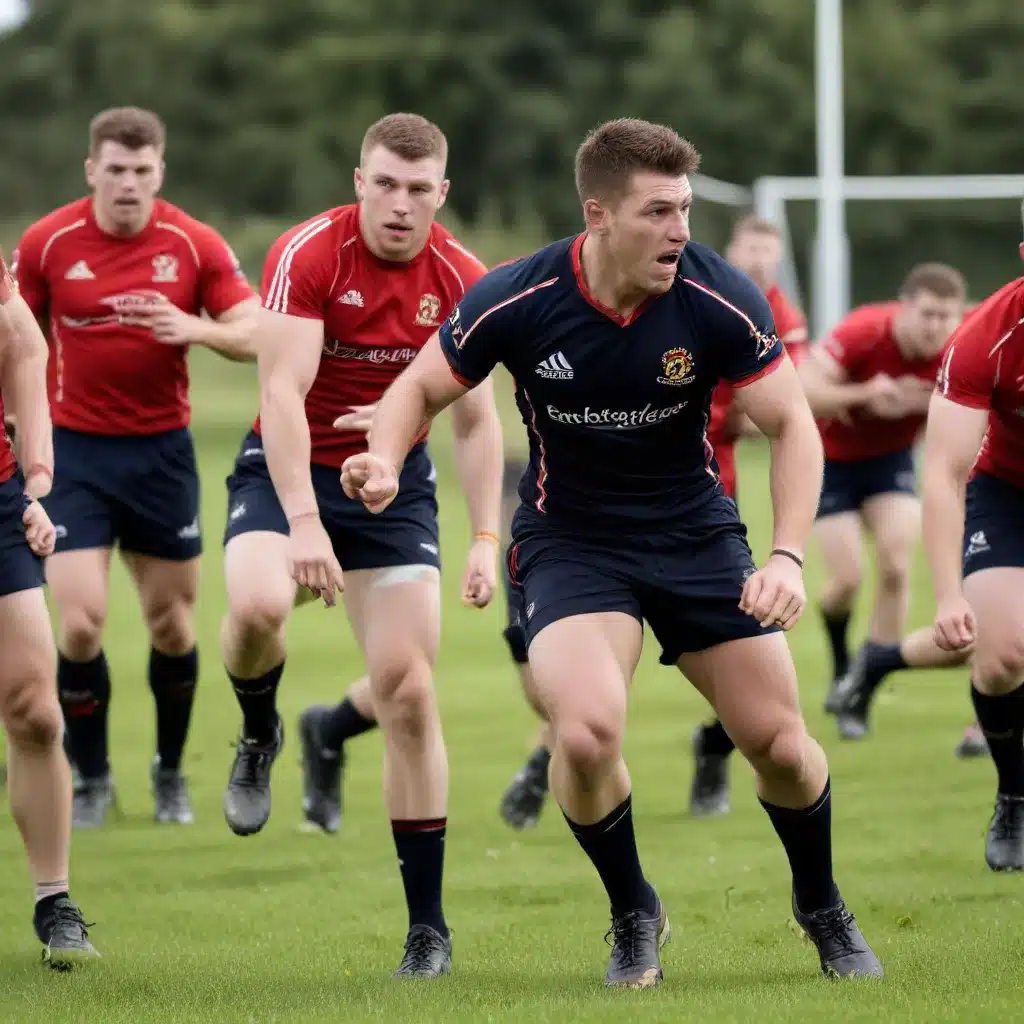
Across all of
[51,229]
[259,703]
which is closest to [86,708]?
[259,703]

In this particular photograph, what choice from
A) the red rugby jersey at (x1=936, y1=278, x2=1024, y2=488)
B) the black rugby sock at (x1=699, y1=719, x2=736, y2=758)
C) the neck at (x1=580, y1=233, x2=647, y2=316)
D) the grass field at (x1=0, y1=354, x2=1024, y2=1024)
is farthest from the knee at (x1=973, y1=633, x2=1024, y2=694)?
the neck at (x1=580, y1=233, x2=647, y2=316)

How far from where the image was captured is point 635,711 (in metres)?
12.3

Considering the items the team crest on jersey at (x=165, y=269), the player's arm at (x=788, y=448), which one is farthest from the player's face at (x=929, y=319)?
the player's arm at (x=788, y=448)

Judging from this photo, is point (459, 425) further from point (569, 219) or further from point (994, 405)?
point (569, 219)

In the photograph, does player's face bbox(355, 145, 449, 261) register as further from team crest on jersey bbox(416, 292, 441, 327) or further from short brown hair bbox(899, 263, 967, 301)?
short brown hair bbox(899, 263, 967, 301)

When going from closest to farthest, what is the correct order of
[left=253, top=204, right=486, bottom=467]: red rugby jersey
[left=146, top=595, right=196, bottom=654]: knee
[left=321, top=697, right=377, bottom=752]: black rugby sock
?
1. [left=253, top=204, right=486, bottom=467]: red rugby jersey
2. [left=321, top=697, right=377, bottom=752]: black rugby sock
3. [left=146, top=595, right=196, bottom=654]: knee

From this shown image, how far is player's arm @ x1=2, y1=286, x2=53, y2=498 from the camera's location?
6.35m

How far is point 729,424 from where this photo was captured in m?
9.39

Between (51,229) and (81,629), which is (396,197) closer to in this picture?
(51,229)

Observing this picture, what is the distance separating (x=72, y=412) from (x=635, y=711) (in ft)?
15.1

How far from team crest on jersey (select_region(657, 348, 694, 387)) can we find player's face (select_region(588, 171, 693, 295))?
0.18 m

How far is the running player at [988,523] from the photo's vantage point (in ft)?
22.0

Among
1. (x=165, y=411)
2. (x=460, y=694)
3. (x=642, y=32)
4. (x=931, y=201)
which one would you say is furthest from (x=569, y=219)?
(x=165, y=411)

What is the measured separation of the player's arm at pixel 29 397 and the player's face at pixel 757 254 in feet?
15.5
